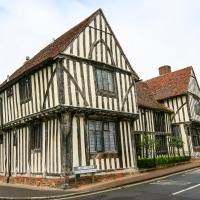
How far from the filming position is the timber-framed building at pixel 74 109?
12.0 m

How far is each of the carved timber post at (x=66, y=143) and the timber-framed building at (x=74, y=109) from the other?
4cm

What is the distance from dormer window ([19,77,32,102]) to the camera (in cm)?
1415

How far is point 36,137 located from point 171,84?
621 inches

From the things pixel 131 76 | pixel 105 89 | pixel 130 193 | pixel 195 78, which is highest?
pixel 195 78

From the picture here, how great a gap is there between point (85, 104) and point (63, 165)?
9.89 feet

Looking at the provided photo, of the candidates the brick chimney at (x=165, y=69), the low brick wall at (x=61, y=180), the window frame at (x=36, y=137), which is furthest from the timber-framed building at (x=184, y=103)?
the window frame at (x=36, y=137)

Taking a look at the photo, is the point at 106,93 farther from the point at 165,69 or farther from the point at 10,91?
the point at 165,69

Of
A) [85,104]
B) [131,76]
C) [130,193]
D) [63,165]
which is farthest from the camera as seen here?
[131,76]

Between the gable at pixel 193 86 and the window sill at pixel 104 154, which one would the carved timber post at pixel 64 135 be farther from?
the gable at pixel 193 86

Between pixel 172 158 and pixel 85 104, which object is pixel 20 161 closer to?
pixel 85 104

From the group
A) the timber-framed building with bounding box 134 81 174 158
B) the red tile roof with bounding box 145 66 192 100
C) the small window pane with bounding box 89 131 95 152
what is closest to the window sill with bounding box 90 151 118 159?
the small window pane with bounding box 89 131 95 152

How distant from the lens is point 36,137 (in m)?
13.7

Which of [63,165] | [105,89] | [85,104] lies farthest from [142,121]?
[63,165]

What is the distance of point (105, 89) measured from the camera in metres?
13.9
